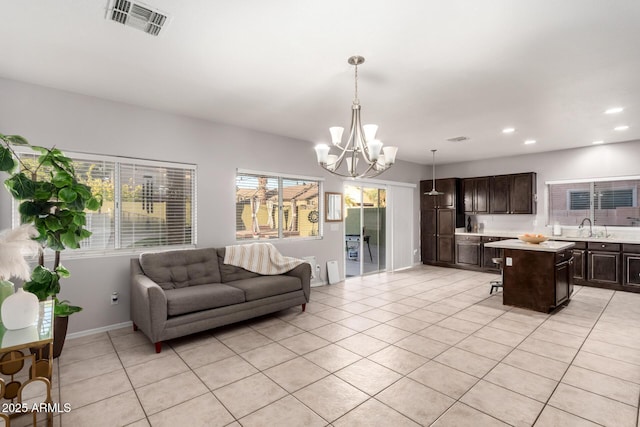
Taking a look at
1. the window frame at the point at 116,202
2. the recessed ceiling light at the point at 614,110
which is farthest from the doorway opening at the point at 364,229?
the recessed ceiling light at the point at 614,110

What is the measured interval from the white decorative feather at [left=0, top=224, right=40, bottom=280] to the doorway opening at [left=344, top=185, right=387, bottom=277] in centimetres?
492

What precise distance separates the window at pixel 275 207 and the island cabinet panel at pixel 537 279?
10.2 ft

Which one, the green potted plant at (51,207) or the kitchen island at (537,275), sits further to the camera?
the kitchen island at (537,275)

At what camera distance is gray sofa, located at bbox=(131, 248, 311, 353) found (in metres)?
3.08

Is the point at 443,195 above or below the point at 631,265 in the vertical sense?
above

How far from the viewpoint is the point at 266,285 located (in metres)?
3.90

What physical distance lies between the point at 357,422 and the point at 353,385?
0.44 metres

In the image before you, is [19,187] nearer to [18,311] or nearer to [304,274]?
[18,311]

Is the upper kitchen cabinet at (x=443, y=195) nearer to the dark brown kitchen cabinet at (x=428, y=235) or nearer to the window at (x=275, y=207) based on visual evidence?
the dark brown kitchen cabinet at (x=428, y=235)

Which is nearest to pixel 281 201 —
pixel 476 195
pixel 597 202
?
pixel 476 195

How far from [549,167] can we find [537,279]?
3338mm

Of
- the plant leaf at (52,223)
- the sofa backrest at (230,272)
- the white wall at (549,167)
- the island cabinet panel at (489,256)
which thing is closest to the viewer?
the plant leaf at (52,223)

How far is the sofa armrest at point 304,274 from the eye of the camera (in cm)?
430

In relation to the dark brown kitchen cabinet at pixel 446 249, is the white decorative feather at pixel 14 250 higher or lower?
higher
